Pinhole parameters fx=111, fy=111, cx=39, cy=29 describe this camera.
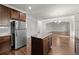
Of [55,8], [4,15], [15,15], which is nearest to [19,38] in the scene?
[15,15]

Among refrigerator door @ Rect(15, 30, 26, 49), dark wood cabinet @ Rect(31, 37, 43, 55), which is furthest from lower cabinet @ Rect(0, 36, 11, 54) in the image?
dark wood cabinet @ Rect(31, 37, 43, 55)

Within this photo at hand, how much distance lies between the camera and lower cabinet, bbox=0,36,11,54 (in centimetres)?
386

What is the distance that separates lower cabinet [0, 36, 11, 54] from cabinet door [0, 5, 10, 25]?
1.85ft

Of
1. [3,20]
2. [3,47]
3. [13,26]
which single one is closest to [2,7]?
[3,20]

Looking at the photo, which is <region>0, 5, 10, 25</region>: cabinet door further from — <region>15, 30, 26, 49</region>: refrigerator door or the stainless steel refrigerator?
<region>15, 30, 26, 49</region>: refrigerator door

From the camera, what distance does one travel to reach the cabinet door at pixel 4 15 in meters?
3.90

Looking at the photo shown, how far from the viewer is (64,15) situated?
18.1ft

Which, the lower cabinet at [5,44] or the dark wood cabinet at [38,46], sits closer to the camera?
the dark wood cabinet at [38,46]

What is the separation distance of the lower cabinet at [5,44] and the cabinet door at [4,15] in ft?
1.85

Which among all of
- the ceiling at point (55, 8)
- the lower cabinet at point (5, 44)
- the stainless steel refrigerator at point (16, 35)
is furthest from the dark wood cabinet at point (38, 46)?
the stainless steel refrigerator at point (16, 35)

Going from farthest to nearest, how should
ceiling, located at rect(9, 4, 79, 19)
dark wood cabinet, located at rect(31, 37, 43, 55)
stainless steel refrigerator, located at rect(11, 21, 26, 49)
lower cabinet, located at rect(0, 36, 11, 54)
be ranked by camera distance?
stainless steel refrigerator, located at rect(11, 21, 26, 49) → lower cabinet, located at rect(0, 36, 11, 54) → ceiling, located at rect(9, 4, 79, 19) → dark wood cabinet, located at rect(31, 37, 43, 55)

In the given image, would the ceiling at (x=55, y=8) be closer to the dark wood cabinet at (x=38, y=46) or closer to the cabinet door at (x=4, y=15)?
the cabinet door at (x=4, y=15)

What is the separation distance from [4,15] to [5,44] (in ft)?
3.51
